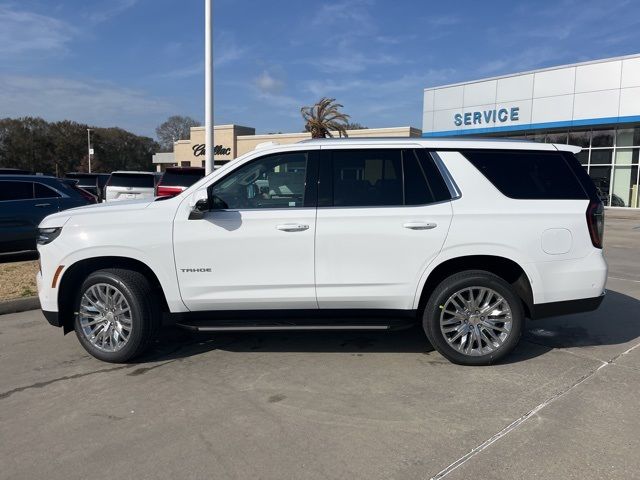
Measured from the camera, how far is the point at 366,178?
4.58 m

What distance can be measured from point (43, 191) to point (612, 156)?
2776 centimetres

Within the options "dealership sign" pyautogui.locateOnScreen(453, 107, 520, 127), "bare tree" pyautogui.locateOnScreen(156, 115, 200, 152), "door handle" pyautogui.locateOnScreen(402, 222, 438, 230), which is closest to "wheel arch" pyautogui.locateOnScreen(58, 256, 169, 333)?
"door handle" pyautogui.locateOnScreen(402, 222, 438, 230)

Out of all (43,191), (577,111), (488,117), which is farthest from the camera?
(488,117)

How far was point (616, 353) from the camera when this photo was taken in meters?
4.93

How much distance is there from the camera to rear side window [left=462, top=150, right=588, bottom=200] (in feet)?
14.9

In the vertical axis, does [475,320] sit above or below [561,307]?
below

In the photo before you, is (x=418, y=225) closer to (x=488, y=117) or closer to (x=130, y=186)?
(x=130, y=186)

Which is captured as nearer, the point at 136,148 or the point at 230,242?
the point at 230,242

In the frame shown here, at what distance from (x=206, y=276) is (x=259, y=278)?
47 centimetres

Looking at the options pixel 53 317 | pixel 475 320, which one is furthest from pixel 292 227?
pixel 53 317

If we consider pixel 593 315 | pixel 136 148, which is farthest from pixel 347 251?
pixel 136 148

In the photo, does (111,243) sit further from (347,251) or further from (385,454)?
(385,454)

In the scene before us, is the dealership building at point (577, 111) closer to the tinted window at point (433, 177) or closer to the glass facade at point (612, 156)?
the glass facade at point (612, 156)

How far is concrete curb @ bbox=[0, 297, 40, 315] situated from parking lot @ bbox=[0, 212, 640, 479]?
45.6 inches
